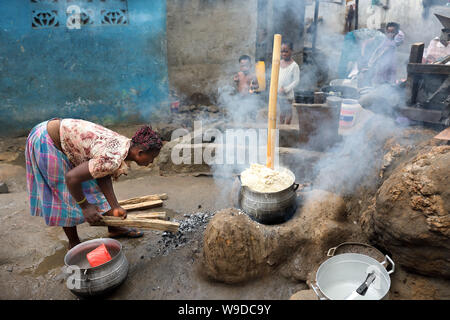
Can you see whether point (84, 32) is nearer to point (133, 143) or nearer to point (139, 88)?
point (139, 88)

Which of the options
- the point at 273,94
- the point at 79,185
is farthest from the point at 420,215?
the point at 79,185

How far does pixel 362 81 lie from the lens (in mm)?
8773

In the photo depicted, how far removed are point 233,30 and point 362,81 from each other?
13.4ft

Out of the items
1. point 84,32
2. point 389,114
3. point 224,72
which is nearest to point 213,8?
point 224,72

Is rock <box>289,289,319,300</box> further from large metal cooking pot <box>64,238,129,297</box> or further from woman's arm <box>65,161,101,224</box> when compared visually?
woman's arm <box>65,161,101,224</box>

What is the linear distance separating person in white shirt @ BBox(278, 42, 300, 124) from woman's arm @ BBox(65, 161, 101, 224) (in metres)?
4.57

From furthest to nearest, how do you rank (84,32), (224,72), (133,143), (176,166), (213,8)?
(224,72) < (213,8) < (84,32) < (176,166) < (133,143)

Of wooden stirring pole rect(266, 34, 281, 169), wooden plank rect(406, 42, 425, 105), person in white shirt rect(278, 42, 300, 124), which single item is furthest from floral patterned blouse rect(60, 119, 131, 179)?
person in white shirt rect(278, 42, 300, 124)

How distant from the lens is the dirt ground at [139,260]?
10.7ft

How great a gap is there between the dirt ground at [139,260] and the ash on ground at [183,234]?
0.02m

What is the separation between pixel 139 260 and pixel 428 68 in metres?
4.19

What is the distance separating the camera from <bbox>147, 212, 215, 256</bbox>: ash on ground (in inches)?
154

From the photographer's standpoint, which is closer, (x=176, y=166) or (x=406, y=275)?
(x=406, y=275)

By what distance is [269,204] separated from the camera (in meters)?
3.36
